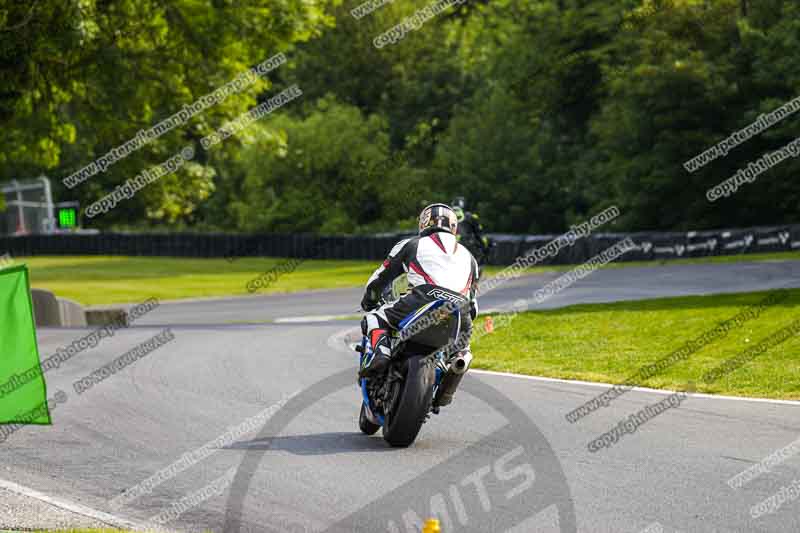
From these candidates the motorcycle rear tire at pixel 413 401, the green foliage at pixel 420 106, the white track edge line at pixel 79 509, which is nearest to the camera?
the white track edge line at pixel 79 509

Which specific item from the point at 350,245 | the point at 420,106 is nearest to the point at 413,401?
the point at 350,245

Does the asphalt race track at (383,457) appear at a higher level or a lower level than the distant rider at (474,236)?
lower

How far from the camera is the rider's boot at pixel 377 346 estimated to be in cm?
888

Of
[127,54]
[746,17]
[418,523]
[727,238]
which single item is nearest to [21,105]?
[127,54]

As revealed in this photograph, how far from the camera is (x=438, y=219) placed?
9359 millimetres

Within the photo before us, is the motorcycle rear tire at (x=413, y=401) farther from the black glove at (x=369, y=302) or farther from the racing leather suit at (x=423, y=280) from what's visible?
the black glove at (x=369, y=302)

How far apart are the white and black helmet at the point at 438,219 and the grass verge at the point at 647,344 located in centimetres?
365

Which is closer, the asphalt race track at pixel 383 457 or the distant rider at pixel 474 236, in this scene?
the asphalt race track at pixel 383 457

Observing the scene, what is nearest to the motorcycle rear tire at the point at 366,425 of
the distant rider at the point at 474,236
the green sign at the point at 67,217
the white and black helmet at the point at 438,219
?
the white and black helmet at the point at 438,219

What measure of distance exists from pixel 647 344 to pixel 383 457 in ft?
24.2

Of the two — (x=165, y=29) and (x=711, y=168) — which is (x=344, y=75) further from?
(x=165, y=29)

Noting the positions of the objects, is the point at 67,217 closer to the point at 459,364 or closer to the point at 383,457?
the point at 459,364

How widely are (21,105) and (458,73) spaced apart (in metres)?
40.7

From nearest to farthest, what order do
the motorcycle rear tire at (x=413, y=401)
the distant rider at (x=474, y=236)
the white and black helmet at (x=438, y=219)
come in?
1. the motorcycle rear tire at (x=413, y=401)
2. the white and black helmet at (x=438, y=219)
3. the distant rider at (x=474, y=236)
